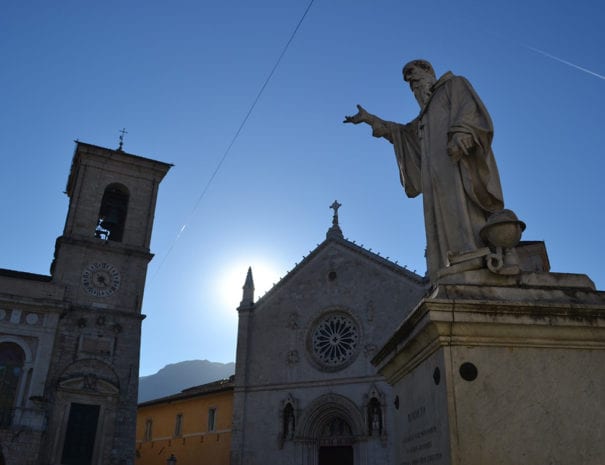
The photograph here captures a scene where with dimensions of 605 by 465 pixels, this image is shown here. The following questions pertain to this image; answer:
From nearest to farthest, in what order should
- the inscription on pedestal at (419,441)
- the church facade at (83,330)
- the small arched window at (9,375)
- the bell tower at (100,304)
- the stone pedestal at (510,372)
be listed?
the stone pedestal at (510,372), the inscription on pedestal at (419,441), the small arched window at (9,375), the church facade at (83,330), the bell tower at (100,304)

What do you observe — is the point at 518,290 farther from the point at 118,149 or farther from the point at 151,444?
the point at 151,444

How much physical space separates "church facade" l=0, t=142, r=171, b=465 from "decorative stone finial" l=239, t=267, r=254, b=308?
7.00 metres

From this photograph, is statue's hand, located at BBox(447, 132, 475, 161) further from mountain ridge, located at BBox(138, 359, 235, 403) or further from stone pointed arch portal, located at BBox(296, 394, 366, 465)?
mountain ridge, located at BBox(138, 359, 235, 403)

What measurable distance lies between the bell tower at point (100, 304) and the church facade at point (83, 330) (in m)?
0.04

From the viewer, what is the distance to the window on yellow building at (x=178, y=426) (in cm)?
3344

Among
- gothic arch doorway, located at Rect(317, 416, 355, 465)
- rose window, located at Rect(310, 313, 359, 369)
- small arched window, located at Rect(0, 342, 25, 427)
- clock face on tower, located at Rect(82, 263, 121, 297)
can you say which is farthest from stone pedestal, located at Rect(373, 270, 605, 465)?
rose window, located at Rect(310, 313, 359, 369)

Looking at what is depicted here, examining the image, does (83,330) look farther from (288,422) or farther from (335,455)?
(335,455)

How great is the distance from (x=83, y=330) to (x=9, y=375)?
3.20m

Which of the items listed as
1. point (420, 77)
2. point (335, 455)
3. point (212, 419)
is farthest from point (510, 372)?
point (212, 419)

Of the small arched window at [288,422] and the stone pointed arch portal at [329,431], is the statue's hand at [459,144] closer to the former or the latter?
the stone pointed arch portal at [329,431]

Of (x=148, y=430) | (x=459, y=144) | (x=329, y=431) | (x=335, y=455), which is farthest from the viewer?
(x=148, y=430)

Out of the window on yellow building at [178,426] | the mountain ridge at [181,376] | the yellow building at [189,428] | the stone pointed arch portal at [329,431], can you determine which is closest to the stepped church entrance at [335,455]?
the stone pointed arch portal at [329,431]

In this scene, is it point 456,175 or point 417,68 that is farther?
point 417,68

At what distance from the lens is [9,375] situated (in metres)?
21.6
